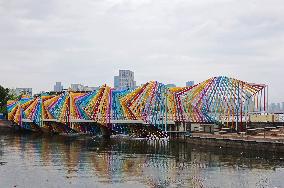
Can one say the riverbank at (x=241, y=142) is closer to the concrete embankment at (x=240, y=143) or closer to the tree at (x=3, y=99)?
the concrete embankment at (x=240, y=143)

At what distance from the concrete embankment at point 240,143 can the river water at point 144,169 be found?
1.38 meters

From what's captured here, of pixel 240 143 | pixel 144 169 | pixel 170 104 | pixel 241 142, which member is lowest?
pixel 144 169

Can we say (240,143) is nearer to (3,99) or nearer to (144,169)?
(144,169)

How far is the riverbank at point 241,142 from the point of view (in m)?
52.7

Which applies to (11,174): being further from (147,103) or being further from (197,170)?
(147,103)

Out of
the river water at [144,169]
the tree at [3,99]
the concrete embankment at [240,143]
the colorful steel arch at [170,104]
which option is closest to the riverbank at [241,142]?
the concrete embankment at [240,143]

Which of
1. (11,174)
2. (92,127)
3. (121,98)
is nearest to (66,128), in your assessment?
(92,127)

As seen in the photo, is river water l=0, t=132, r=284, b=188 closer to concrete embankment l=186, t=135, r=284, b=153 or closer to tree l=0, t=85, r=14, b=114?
concrete embankment l=186, t=135, r=284, b=153

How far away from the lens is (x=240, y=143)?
58.7 metres

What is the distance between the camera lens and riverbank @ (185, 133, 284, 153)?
52.7 m

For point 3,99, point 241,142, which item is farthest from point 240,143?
point 3,99

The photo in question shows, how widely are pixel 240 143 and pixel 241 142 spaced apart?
9.0 inches

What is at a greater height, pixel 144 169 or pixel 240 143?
pixel 240 143

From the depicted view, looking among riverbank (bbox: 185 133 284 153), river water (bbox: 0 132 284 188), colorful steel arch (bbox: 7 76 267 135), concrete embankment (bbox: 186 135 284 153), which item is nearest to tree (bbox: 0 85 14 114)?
colorful steel arch (bbox: 7 76 267 135)
